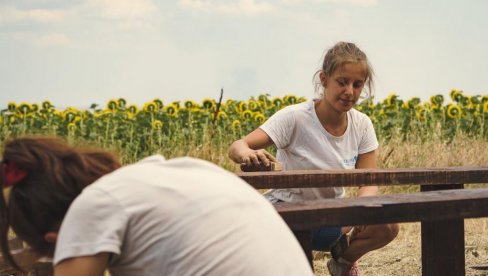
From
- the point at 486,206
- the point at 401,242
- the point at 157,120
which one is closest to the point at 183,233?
the point at 486,206

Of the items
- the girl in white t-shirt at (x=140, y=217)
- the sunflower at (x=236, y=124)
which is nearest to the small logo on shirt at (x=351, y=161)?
the girl in white t-shirt at (x=140, y=217)

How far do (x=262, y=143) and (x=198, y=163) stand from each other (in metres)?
2.09

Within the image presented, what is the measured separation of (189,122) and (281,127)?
15.2ft

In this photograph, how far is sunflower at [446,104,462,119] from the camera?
9.75 m

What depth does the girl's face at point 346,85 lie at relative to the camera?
3.86 metres

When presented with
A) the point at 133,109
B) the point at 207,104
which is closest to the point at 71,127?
the point at 133,109

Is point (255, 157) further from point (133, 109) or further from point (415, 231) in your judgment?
point (133, 109)

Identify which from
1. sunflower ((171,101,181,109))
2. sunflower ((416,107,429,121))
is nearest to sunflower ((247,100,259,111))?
sunflower ((171,101,181,109))

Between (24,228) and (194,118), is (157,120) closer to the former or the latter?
(194,118)

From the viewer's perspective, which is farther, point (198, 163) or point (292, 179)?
point (292, 179)

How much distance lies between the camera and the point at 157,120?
857 centimetres

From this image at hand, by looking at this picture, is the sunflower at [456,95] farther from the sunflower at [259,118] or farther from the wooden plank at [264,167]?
the wooden plank at [264,167]

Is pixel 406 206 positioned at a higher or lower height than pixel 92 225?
lower

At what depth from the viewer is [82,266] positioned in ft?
5.78
